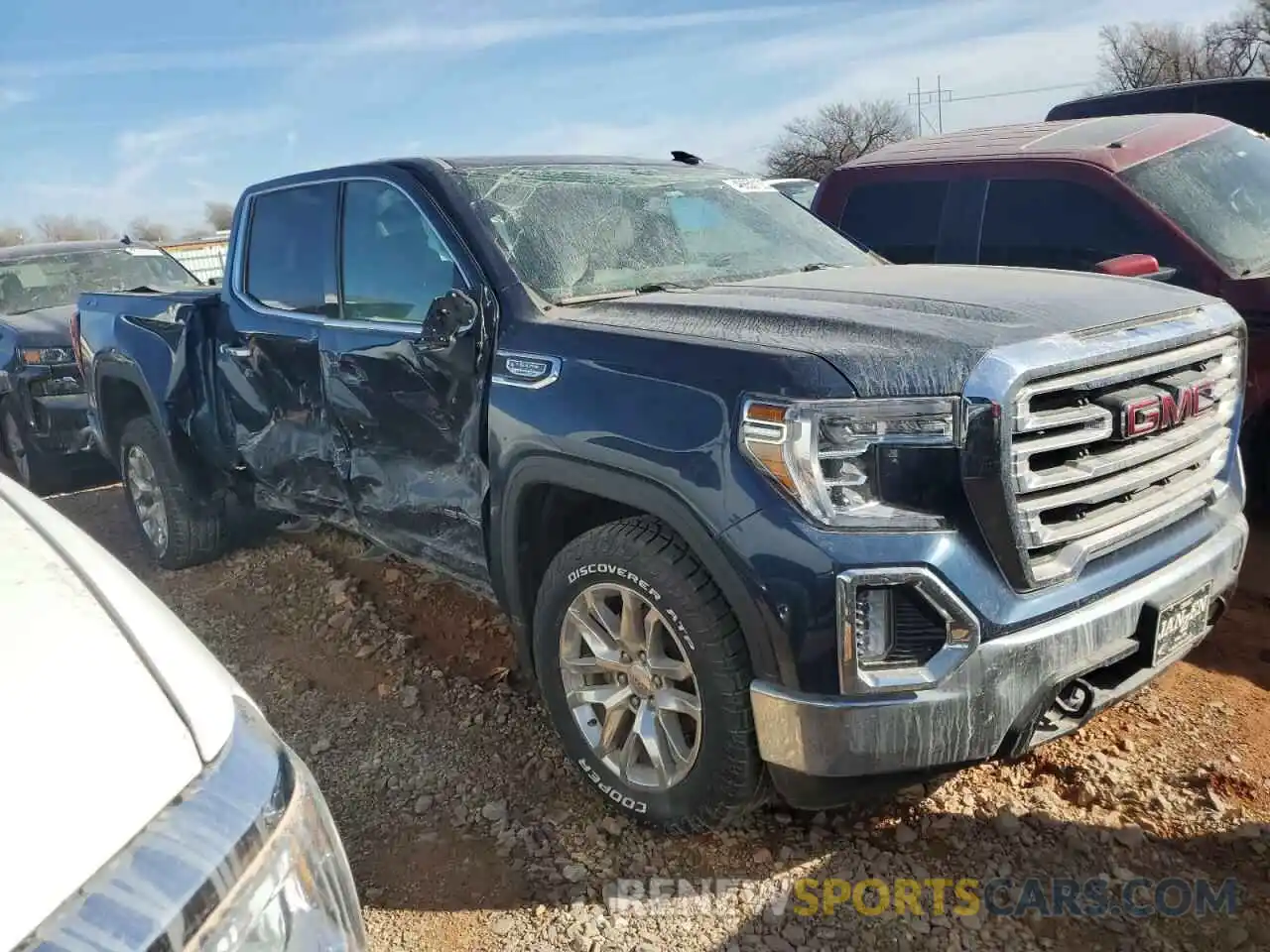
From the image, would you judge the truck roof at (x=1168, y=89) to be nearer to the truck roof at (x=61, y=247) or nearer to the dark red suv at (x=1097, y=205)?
the dark red suv at (x=1097, y=205)

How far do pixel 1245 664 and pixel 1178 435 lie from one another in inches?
57.7

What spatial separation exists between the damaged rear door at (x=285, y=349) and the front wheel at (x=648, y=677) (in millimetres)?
1452

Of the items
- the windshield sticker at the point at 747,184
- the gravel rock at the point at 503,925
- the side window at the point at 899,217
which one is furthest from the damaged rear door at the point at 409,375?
the side window at the point at 899,217

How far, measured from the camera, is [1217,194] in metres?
5.00

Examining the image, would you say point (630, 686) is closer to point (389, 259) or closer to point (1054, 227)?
point (389, 259)

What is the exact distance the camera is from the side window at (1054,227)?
4918 mm

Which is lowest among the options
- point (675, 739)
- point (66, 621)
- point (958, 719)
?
point (675, 739)

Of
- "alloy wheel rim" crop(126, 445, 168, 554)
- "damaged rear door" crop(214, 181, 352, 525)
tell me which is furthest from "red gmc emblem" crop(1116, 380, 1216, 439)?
"alloy wheel rim" crop(126, 445, 168, 554)

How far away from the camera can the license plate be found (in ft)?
8.20

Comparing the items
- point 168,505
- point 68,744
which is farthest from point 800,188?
point 68,744

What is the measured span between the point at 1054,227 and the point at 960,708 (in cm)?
371

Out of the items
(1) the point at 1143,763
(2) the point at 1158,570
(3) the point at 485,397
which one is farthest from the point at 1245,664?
(3) the point at 485,397

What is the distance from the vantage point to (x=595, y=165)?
12.5ft

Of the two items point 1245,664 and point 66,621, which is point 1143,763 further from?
point 66,621
